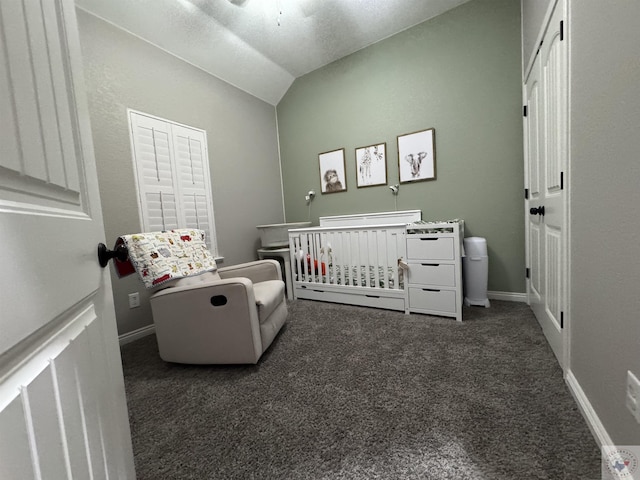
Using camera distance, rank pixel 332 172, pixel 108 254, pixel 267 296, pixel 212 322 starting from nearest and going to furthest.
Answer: pixel 108 254, pixel 212 322, pixel 267 296, pixel 332 172

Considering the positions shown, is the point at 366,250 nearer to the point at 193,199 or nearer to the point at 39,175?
the point at 193,199

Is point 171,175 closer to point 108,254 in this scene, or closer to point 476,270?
point 108,254

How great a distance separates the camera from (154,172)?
238 cm

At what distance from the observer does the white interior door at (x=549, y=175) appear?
1.35 metres

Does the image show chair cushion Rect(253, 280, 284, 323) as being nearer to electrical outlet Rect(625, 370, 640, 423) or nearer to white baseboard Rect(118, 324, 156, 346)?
white baseboard Rect(118, 324, 156, 346)

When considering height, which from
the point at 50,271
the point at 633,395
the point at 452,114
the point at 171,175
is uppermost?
the point at 452,114

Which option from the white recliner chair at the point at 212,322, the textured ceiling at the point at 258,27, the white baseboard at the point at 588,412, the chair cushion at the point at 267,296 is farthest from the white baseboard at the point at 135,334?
the white baseboard at the point at 588,412

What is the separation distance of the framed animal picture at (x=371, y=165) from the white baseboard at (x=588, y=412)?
229 centimetres

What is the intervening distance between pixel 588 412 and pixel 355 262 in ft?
5.80

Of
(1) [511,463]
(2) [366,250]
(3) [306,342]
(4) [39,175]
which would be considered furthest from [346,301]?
(4) [39,175]

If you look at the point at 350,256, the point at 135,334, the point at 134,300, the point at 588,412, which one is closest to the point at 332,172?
the point at 350,256

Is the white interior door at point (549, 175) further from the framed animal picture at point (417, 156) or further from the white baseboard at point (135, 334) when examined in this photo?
the white baseboard at point (135, 334)

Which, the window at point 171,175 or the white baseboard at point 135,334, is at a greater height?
the window at point 171,175

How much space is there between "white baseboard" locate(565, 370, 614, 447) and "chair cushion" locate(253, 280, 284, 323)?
5.12ft
